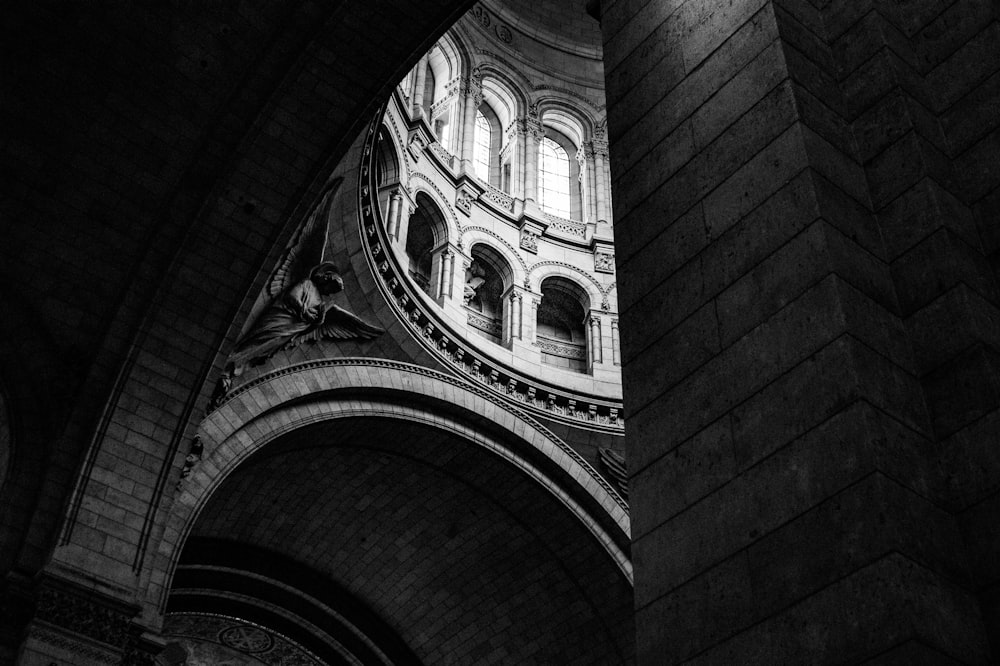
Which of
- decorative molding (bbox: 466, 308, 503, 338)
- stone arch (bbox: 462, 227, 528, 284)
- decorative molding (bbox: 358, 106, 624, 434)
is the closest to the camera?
decorative molding (bbox: 358, 106, 624, 434)

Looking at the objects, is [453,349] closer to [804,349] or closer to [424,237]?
[424,237]

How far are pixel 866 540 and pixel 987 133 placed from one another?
228cm

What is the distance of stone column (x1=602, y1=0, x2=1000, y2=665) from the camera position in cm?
355

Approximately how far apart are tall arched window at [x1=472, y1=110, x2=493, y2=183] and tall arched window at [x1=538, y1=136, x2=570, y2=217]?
3.54ft

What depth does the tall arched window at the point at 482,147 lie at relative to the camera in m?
→ 20.3

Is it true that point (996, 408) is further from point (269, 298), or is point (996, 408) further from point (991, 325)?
point (269, 298)

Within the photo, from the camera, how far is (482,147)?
20.8 metres

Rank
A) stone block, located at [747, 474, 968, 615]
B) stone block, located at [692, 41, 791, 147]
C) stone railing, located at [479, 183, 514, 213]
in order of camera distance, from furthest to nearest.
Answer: stone railing, located at [479, 183, 514, 213], stone block, located at [692, 41, 791, 147], stone block, located at [747, 474, 968, 615]

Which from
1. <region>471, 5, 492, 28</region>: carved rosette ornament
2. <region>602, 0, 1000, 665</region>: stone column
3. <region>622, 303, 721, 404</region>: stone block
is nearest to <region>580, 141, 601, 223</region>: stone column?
<region>471, 5, 492, 28</region>: carved rosette ornament

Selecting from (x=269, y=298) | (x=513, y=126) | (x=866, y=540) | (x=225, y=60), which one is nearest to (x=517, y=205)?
(x=513, y=126)

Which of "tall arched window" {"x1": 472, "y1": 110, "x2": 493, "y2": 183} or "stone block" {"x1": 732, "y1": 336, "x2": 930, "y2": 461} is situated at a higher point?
"tall arched window" {"x1": 472, "y1": 110, "x2": 493, "y2": 183}

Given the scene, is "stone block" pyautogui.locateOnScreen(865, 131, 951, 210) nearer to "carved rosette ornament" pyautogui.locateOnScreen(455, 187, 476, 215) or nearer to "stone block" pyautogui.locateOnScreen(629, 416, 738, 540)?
"stone block" pyautogui.locateOnScreen(629, 416, 738, 540)

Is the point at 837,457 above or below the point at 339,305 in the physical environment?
below

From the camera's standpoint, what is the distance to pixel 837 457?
3730 mm
